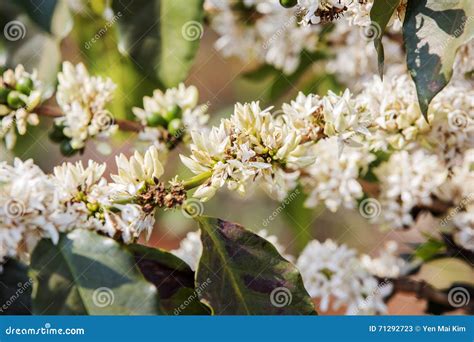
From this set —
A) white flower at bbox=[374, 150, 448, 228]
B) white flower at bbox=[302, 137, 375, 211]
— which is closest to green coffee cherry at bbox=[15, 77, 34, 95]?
white flower at bbox=[302, 137, 375, 211]

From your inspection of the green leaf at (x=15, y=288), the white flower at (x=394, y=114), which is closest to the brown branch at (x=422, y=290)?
the white flower at (x=394, y=114)

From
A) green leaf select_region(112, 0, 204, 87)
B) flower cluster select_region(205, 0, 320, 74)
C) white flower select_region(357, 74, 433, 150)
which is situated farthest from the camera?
flower cluster select_region(205, 0, 320, 74)

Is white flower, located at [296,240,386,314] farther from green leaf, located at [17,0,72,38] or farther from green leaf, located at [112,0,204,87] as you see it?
green leaf, located at [17,0,72,38]

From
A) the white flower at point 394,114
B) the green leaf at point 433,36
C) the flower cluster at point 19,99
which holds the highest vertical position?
the flower cluster at point 19,99

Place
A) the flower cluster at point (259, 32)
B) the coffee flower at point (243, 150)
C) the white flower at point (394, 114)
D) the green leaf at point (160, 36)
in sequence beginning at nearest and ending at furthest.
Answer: the coffee flower at point (243, 150), the white flower at point (394, 114), the green leaf at point (160, 36), the flower cluster at point (259, 32)

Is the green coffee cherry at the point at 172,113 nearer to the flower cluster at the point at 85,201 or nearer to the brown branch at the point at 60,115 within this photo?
the brown branch at the point at 60,115

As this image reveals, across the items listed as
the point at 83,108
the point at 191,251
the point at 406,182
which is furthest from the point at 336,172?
the point at 83,108

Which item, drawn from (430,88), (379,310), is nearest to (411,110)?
(430,88)

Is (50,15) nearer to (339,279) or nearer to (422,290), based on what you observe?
(339,279)
